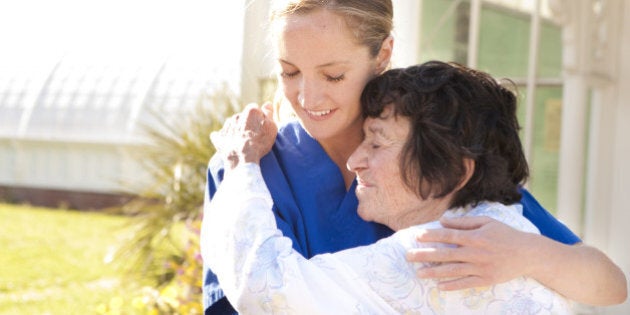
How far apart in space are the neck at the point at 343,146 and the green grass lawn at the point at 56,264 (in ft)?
13.8

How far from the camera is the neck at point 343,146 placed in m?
2.29

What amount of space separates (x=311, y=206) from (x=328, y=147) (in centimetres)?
19

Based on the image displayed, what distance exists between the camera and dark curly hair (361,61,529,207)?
199 centimetres

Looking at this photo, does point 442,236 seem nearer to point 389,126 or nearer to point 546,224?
point 389,126

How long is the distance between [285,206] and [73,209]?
14495mm

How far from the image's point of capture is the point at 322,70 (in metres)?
2.14

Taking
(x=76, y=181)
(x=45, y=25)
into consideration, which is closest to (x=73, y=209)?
(x=76, y=181)

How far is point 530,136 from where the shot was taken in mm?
5457

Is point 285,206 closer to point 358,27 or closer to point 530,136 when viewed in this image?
point 358,27

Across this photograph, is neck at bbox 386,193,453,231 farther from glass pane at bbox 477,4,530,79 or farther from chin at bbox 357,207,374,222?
glass pane at bbox 477,4,530,79

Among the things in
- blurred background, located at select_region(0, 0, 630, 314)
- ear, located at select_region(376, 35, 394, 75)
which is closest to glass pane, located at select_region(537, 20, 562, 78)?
blurred background, located at select_region(0, 0, 630, 314)

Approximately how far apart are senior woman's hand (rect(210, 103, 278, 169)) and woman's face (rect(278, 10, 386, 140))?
3.0 inches

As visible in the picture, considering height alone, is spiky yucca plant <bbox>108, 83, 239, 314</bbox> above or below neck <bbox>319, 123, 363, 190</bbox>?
below

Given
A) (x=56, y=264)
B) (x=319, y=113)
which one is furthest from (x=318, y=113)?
(x=56, y=264)
